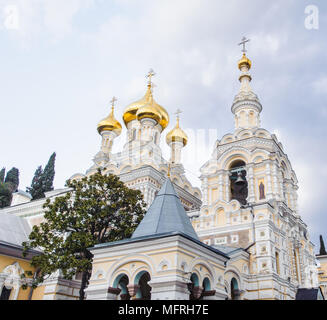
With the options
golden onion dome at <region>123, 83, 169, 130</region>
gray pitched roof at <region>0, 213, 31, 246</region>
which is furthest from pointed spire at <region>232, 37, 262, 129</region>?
gray pitched roof at <region>0, 213, 31, 246</region>

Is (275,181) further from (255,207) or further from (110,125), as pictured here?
(110,125)

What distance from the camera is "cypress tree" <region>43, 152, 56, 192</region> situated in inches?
1512

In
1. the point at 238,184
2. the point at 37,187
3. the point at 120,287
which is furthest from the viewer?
the point at 37,187

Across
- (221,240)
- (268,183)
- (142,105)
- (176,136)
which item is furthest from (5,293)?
(176,136)

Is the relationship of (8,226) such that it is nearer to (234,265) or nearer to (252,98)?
(234,265)

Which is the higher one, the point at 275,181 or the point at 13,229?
the point at 275,181

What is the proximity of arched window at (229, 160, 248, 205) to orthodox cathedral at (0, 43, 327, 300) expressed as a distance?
5cm

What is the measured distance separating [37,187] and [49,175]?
1755mm

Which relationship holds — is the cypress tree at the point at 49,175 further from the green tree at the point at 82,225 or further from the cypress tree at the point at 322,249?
the cypress tree at the point at 322,249

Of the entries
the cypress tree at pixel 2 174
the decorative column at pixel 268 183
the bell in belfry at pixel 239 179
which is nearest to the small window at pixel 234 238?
the decorative column at pixel 268 183

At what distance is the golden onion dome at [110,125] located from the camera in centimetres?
2988

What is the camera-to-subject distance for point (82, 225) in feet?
46.1

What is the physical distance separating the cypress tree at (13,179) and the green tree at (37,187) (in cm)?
370
